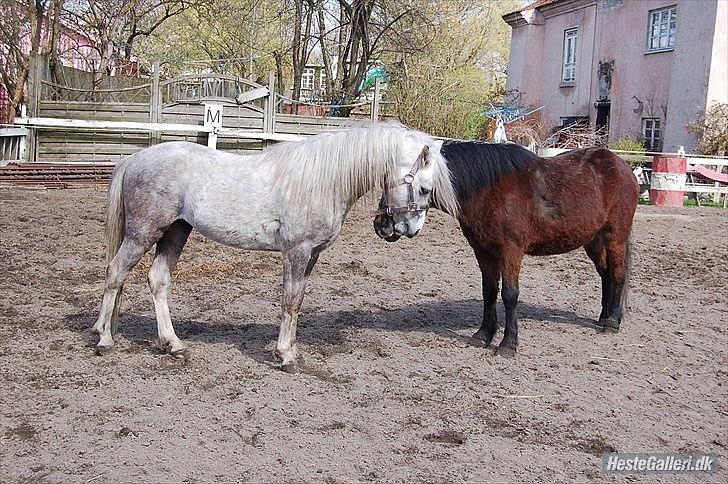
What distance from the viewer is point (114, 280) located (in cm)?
531

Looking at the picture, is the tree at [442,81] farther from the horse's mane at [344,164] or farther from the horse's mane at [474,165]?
the horse's mane at [344,164]

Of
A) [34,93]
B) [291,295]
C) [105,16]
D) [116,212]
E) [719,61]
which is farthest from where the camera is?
[105,16]

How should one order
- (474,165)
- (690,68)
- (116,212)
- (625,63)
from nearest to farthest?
(116,212), (474,165), (690,68), (625,63)

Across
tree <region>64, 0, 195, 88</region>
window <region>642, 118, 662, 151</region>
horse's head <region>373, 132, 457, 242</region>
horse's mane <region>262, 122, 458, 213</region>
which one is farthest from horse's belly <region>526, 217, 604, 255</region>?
window <region>642, 118, 662, 151</region>

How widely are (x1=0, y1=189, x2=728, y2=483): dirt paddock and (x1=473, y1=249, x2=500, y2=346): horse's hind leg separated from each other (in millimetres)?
208

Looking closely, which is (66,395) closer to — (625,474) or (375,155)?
(375,155)

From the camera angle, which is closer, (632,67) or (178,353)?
(178,353)

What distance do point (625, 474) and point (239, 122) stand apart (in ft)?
52.6

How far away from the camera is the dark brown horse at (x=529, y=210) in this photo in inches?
224

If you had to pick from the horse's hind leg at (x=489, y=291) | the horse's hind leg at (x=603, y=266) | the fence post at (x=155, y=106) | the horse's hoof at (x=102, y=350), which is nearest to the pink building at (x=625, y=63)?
the fence post at (x=155, y=106)

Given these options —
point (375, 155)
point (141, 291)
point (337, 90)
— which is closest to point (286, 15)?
point (337, 90)

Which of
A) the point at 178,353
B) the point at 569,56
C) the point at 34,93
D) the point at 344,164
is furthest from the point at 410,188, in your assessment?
the point at 569,56

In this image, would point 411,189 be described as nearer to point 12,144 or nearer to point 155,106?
point 12,144

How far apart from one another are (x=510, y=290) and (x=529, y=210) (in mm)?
650
